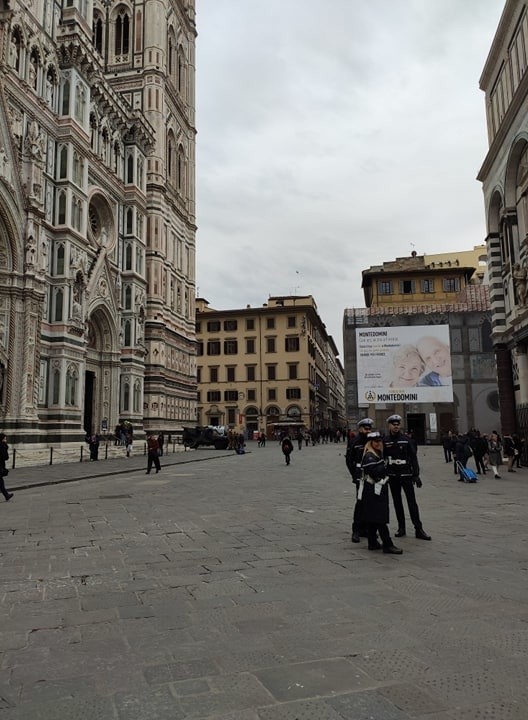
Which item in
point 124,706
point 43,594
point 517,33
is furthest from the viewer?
point 517,33

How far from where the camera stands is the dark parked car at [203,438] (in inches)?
1689

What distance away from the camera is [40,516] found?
10047mm

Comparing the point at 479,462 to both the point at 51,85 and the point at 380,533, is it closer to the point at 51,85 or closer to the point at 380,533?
the point at 380,533

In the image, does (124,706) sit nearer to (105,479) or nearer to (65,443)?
(105,479)

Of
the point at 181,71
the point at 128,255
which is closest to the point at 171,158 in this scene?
the point at 181,71

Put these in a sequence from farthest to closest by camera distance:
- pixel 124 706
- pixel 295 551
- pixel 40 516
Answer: pixel 40 516, pixel 295 551, pixel 124 706

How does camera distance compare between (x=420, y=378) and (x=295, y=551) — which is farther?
(x=420, y=378)

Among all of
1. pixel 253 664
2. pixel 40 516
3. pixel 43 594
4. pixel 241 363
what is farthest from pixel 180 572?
pixel 241 363

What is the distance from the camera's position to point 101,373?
33375mm

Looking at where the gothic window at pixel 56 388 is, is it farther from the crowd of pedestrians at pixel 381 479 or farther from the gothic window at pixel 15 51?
the crowd of pedestrians at pixel 381 479

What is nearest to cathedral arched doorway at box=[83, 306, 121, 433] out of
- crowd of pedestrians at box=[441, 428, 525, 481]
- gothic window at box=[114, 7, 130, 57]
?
crowd of pedestrians at box=[441, 428, 525, 481]

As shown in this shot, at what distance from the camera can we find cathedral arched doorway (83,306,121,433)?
1281 inches

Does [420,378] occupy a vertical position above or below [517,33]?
below

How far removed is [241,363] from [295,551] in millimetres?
63084
